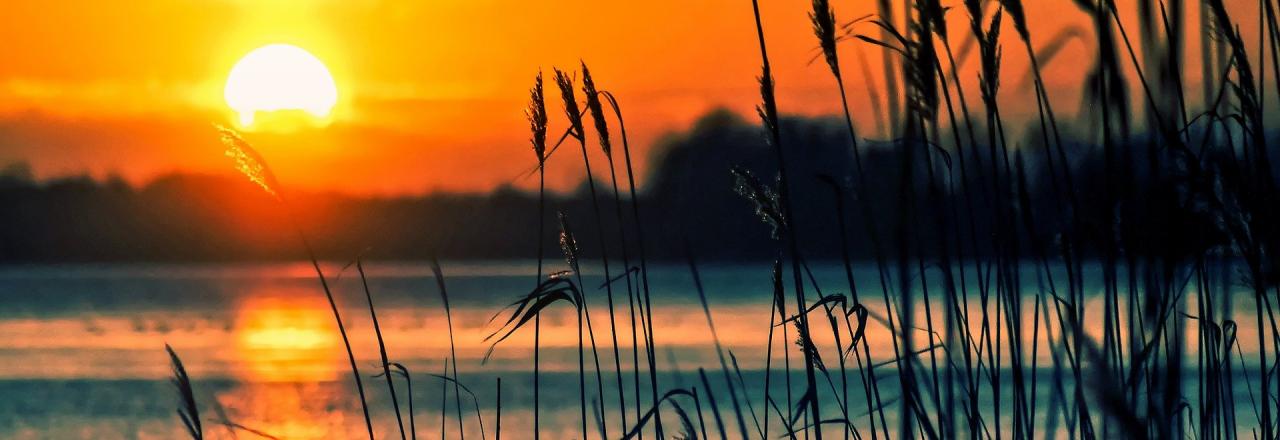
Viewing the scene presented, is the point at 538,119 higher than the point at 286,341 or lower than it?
higher

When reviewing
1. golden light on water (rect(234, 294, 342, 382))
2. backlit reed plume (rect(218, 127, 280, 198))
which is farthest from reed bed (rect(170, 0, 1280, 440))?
golden light on water (rect(234, 294, 342, 382))

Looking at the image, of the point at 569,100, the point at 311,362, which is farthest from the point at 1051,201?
the point at 311,362

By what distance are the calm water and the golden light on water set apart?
0.03 m

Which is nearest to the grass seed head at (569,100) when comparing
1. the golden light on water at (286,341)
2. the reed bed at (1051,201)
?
the reed bed at (1051,201)

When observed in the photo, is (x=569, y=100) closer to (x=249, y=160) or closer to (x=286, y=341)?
(x=249, y=160)

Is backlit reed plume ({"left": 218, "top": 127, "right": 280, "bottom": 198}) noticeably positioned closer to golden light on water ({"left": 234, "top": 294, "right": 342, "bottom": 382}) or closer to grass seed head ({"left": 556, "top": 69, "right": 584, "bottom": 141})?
grass seed head ({"left": 556, "top": 69, "right": 584, "bottom": 141})

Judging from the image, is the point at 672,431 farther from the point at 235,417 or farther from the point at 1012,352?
the point at 1012,352

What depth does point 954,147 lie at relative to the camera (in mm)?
1933

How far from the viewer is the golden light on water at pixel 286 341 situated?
1045 centimetres

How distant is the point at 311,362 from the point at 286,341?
302 cm

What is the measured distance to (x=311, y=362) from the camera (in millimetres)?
11508

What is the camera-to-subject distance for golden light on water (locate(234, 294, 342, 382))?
1045 centimetres

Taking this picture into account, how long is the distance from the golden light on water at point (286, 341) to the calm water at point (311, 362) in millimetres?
32

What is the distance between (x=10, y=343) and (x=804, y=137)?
40.7 ft
